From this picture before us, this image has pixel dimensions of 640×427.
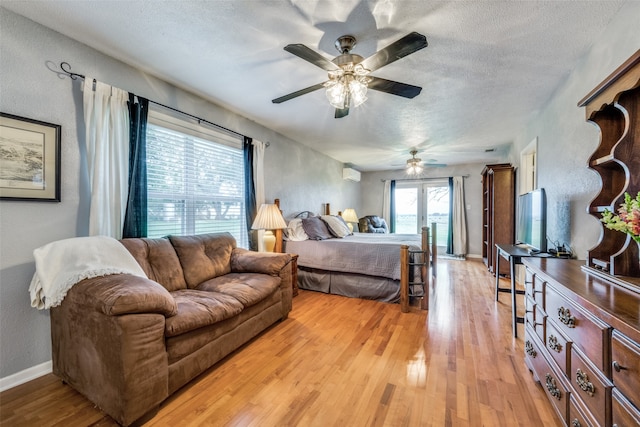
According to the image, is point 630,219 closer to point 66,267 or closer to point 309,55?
point 309,55

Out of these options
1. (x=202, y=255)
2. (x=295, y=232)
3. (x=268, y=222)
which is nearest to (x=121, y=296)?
(x=202, y=255)

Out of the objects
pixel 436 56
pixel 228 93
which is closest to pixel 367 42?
pixel 436 56

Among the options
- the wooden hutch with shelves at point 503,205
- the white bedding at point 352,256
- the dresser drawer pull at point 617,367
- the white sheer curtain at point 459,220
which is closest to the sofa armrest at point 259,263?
the white bedding at point 352,256

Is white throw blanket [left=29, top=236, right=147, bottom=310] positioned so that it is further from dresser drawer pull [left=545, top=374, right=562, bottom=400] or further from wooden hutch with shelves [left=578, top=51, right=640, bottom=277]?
wooden hutch with shelves [left=578, top=51, right=640, bottom=277]

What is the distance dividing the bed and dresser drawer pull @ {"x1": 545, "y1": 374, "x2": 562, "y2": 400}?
1.51 m

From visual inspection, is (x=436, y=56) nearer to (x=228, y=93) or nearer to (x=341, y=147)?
(x=228, y=93)

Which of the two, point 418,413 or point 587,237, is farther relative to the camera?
point 587,237

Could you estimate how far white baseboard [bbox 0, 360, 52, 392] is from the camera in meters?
1.62

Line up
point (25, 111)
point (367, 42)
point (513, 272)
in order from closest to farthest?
point (25, 111) < point (367, 42) < point (513, 272)

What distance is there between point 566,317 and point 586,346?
189 millimetres

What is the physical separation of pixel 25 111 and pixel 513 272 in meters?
4.03

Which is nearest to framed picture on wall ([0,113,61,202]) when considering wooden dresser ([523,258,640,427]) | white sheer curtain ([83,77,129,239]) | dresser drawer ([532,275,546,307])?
white sheer curtain ([83,77,129,239])

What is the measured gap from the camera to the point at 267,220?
326 centimetres

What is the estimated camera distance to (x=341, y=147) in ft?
16.1
